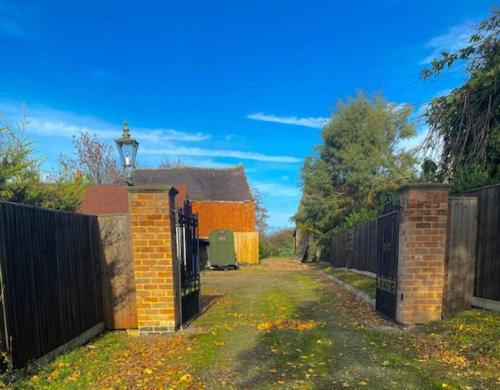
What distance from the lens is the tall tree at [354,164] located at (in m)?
16.4

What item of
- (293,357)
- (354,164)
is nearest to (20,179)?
(293,357)

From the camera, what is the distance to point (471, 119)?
7.39m

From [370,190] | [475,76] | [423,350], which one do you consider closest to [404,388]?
[423,350]

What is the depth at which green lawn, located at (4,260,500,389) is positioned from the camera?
3.31 metres

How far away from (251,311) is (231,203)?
16446 millimetres

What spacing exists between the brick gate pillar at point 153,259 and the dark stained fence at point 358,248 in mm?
6555

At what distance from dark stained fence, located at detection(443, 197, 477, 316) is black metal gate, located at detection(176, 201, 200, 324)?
453 cm

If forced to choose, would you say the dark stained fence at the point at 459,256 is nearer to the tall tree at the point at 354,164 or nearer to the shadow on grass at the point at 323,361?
the shadow on grass at the point at 323,361

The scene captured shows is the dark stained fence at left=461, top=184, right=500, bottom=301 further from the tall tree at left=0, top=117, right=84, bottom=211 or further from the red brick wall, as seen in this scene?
the red brick wall

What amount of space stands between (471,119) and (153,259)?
786cm

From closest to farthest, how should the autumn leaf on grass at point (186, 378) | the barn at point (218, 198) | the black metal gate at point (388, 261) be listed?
1. the autumn leaf on grass at point (186, 378)
2. the black metal gate at point (388, 261)
3. the barn at point (218, 198)

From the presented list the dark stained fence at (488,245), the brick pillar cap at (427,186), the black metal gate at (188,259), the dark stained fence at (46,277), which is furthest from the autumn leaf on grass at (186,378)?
the dark stained fence at (488,245)

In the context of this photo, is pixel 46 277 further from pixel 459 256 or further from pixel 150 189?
pixel 459 256

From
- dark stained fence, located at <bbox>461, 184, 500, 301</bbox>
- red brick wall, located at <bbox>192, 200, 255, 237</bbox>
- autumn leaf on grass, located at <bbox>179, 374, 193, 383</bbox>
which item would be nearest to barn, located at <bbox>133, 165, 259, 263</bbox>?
red brick wall, located at <bbox>192, 200, 255, 237</bbox>
